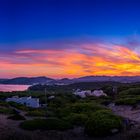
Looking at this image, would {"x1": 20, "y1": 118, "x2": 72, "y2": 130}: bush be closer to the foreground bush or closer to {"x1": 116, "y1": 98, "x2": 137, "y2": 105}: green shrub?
the foreground bush

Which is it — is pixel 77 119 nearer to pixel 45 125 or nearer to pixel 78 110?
pixel 45 125

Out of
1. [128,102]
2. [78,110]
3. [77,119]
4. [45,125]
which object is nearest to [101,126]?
[45,125]

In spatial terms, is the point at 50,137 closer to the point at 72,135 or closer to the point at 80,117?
the point at 72,135

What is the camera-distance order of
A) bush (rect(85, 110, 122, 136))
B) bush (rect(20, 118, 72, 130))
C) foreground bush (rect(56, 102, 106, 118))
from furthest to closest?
1. foreground bush (rect(56, 102, 106, 118))
2. bush (rect(20, 118, 72, 130))
3. bush (rect(85, 110, 122, 136))

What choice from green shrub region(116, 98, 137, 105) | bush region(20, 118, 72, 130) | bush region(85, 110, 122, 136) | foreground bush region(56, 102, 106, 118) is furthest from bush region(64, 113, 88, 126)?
green shrub region(116, 98, 137, 105)

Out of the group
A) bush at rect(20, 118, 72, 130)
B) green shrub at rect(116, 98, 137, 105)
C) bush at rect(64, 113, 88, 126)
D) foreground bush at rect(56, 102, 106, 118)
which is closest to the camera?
bush at rect(20, 118, 72, 130)

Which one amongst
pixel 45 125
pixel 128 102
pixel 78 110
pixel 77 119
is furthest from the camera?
pixel 128 102

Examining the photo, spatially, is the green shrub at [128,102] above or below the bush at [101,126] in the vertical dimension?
above

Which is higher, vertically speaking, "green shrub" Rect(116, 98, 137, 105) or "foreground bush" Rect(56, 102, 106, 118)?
"green shrub" Rect(116, 98, 137, 105)

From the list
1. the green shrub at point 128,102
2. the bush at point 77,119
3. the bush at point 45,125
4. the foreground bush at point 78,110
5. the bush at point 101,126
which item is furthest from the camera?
the green shrub at point 128,102

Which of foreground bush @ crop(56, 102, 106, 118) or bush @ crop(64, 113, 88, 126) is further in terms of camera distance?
foreground bush @ crop(56, 102, 106, 118)

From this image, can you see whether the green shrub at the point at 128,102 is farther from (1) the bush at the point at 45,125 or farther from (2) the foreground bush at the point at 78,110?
(1) the bush at the point at 45,125

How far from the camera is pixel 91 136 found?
72.1 feet

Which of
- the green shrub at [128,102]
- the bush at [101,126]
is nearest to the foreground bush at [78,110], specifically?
the green shrub at [128,102]
